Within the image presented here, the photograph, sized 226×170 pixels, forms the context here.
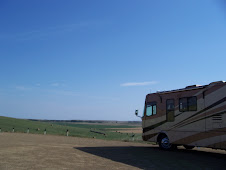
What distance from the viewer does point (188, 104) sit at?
1341 cm

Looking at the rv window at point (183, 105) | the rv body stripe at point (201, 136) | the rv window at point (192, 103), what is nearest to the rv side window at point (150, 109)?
the rv window at point (183, 105)

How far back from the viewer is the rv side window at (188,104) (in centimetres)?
1304

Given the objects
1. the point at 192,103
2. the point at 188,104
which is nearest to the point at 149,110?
the point at 188,104

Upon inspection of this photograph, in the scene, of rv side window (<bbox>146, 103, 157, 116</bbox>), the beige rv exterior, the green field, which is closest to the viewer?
the beige rv exterior

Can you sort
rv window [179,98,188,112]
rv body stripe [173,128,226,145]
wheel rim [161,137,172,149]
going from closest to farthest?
rv body stripe [173,128,226,145] → rv window [179,98,188,112] → wheel rim [161,137,172,149]

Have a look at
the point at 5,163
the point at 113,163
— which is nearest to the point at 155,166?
the point at 113,163

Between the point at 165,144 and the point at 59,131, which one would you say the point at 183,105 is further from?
the point at 59,131

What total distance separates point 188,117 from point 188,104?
71 cm

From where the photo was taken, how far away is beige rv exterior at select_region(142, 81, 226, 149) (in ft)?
38.2

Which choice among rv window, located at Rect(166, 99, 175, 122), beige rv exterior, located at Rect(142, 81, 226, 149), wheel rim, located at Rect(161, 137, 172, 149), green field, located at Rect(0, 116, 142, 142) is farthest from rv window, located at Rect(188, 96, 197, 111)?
green field, located at Rect(0, 116, 142, 142)

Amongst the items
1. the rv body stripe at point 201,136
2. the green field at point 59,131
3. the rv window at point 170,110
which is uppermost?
the rv window at point 170,110

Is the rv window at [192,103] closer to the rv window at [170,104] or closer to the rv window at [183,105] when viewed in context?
the rv window at [183,105]

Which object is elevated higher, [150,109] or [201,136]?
[150,109]

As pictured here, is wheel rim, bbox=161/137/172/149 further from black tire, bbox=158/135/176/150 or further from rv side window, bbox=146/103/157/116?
rv side window, bbox=146/103/157/116
